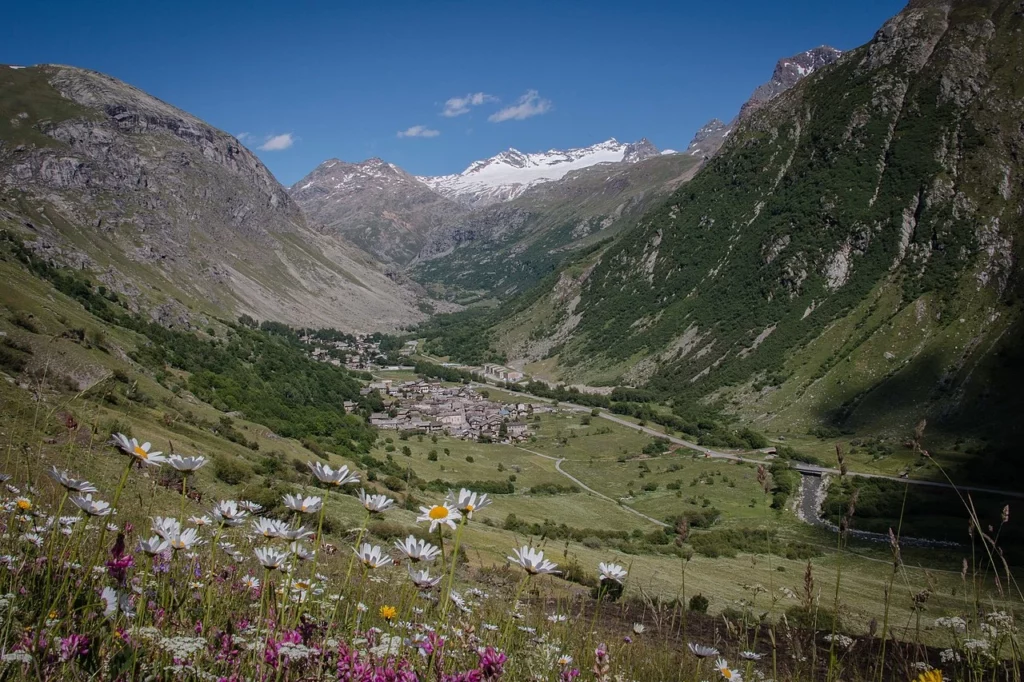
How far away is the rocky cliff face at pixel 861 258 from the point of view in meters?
89.0

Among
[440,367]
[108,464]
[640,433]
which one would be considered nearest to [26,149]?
[440,367]

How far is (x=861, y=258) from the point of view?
123 meters

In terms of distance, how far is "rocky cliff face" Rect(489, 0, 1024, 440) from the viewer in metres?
89.0

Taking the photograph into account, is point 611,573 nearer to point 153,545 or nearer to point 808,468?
point 153,545

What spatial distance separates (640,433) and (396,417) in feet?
134

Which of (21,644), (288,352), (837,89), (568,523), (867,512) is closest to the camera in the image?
(21,644)

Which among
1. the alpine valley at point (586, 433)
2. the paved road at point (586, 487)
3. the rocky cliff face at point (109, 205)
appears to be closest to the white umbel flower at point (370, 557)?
the alpine valley at point (586, 433)

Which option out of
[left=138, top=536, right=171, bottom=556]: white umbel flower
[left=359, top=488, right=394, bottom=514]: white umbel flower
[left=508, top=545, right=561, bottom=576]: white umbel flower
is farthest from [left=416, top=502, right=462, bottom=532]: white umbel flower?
[left=138, top=536, right=171, bottom=556]: white umbel flower

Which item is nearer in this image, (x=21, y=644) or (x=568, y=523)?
(x=21, y=644)

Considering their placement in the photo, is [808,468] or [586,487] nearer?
[586,487]

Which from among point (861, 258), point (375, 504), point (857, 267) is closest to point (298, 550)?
point (375, 504)

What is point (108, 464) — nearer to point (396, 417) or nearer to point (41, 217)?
point (396, 417)

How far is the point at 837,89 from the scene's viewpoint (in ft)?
524

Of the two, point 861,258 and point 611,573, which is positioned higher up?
point 861,258
